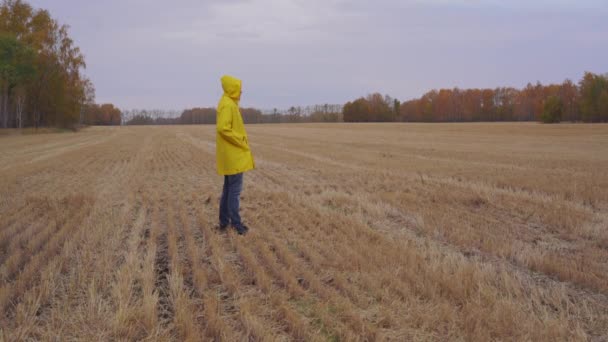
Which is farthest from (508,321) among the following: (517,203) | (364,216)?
(517,203)

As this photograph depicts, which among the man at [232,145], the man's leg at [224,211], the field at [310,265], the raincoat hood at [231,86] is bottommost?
the field at [310,265]

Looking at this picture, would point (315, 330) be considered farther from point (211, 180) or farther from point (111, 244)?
point (211, 180)

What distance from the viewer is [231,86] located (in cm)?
591

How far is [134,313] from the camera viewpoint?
3385mm

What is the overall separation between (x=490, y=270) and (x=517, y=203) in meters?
4.39

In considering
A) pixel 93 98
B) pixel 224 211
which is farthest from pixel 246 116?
pixel 224 211

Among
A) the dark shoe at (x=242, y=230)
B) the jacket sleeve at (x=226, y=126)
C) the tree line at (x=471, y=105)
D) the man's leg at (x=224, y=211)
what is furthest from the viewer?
the tree line at (x=471, y=105)

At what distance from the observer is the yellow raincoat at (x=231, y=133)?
5.85 metres

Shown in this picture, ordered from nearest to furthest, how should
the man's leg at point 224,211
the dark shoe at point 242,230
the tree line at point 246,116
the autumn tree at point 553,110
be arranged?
the dark shoe at point 242,230
the man's leg at point 224,211
the autumn tree at point 553,110
the tree line at point 246,116

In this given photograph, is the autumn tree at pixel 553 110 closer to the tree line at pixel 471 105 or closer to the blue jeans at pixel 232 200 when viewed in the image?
the tree line at pixel 471 105

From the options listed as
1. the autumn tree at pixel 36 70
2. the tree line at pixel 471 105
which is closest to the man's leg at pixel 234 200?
the autumn tree at pixel 36 70

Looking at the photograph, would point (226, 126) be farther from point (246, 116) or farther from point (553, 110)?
point (246, 116)

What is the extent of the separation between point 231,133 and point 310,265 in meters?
2.24

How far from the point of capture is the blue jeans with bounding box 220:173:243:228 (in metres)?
6.12
